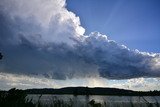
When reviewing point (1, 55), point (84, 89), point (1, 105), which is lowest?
point (1, 105)

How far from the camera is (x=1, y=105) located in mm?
20109

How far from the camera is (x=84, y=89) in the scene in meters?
172

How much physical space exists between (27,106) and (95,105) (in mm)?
10431

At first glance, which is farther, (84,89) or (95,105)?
(84,89)

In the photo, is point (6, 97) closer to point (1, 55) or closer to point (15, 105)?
point (15, 105)

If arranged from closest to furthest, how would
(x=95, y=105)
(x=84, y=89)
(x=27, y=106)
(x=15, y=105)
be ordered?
1. (x=15, y=105)
2. (x=27, y=106)
3. (x=95, y=105)
4. (x=84, y=89)

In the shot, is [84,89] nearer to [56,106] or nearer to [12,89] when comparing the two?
[56,106]

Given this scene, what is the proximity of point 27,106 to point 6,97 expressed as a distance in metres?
3.52

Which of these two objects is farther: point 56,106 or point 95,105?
point 56,106

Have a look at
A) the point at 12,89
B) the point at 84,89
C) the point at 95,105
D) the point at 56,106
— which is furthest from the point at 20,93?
the point at 84,89

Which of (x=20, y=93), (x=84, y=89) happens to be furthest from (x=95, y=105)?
(x=84, y=89)

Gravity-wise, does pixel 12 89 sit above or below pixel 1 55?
below

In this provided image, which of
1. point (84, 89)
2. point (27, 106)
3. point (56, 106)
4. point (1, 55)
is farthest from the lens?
point (84, 89)

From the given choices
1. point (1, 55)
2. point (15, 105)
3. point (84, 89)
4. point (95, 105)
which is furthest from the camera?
point (84, 89)
